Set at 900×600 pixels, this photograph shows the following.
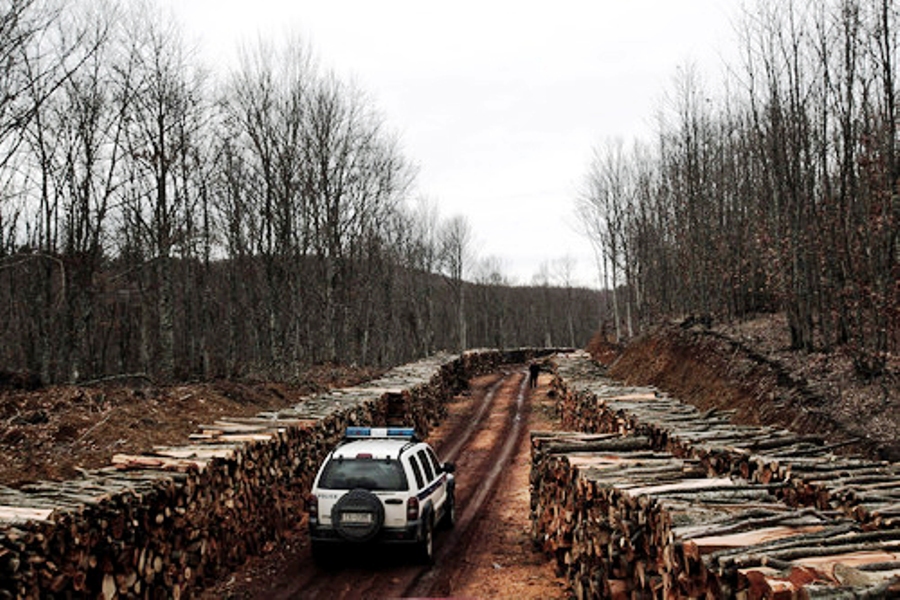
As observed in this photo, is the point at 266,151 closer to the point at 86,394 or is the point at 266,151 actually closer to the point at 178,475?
the point at 86,394

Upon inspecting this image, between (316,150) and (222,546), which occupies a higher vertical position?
(316,150)

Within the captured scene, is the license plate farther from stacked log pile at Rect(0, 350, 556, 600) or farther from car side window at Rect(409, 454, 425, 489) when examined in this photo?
stacked log pile at Rect(0, 350, 556, 600)

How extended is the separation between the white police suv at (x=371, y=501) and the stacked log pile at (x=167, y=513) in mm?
1492

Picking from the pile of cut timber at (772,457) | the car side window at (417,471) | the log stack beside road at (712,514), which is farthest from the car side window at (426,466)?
the pile of cut timber at (772,457)

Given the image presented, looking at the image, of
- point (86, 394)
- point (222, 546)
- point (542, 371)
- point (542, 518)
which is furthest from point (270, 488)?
point (542, 371)

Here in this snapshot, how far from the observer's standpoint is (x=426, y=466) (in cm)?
1211

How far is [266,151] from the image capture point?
27578 millimetres

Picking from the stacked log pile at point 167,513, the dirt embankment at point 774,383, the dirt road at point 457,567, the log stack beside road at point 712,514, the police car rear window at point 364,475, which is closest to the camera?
the log stack beside road at point 712,514

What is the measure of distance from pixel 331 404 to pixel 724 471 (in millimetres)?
11250

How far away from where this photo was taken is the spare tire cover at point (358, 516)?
10.3 metres

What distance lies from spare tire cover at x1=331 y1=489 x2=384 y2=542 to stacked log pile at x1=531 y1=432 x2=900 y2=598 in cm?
291

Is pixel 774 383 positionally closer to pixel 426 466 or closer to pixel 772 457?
pixel 772 457

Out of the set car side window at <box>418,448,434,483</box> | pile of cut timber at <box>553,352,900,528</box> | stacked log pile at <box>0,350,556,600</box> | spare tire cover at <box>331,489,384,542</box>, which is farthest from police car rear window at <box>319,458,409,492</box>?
pile of cut timber at <box>553,352,900,528</box>

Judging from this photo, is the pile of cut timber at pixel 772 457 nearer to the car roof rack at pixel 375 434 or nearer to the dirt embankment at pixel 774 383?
the dirt embankment at pixel 774 383
